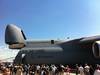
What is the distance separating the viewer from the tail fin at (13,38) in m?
26.7

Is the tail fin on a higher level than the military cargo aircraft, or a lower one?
higher

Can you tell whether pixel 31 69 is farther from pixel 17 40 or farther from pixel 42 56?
pixel 17 40

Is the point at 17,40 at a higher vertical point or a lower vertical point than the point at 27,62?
higher

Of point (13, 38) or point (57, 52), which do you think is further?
point (13, 38)

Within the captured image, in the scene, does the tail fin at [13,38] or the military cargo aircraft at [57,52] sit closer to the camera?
the military cargo aircraft at [57,52]

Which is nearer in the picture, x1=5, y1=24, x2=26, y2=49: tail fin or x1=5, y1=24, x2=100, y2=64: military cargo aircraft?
x1=5, y1=24, x2=100, y2=64: military cargo aircraft

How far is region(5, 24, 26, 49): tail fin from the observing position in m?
26.7

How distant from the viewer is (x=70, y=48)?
84.8 ft

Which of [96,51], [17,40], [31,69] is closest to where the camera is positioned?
[96,51]

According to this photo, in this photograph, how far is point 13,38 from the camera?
87.7 feet

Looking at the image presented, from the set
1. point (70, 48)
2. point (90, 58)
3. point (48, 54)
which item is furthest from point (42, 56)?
point (90, 58)

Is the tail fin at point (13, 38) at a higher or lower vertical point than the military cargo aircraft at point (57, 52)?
higher

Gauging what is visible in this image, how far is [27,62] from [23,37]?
3.10 metres

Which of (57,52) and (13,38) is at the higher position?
(13,38)
